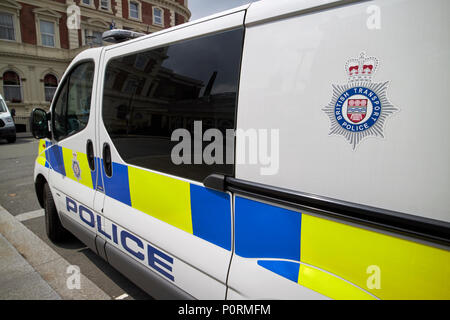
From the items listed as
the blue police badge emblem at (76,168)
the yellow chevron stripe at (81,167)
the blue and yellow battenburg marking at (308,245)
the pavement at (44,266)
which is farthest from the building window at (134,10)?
the blue and yellow battenburg marking at (308,245)

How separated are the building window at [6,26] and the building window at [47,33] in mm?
1650

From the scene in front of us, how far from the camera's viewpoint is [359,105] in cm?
89

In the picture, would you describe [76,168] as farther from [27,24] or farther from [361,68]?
[27,24]

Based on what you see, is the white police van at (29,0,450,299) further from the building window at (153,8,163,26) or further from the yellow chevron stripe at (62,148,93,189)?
the building window at (153,8,163,26)

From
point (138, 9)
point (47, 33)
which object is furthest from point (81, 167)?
point (138, 9)

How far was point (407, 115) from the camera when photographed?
804 millimetres

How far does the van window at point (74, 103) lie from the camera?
225 cm

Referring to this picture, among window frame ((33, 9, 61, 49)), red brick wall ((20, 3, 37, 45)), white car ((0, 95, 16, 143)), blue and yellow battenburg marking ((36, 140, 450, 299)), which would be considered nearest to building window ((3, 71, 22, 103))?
red brick wall ((20, 3, 37, 45))

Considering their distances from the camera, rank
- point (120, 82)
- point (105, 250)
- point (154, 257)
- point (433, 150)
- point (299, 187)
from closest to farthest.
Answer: point (433, 150) → point (299, 187) → point (154, 257) → point (120, 82) → point (105, 250)

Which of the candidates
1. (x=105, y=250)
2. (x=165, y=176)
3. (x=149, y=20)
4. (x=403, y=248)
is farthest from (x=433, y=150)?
(x=149, y=20)

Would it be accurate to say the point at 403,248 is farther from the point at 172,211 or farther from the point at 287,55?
the point at 172,211

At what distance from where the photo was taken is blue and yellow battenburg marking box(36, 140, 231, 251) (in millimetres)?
1298

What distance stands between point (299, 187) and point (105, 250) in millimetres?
1672

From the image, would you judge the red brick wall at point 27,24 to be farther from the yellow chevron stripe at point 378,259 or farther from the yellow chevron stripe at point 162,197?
the yellow chevron stripe at point 378,259
